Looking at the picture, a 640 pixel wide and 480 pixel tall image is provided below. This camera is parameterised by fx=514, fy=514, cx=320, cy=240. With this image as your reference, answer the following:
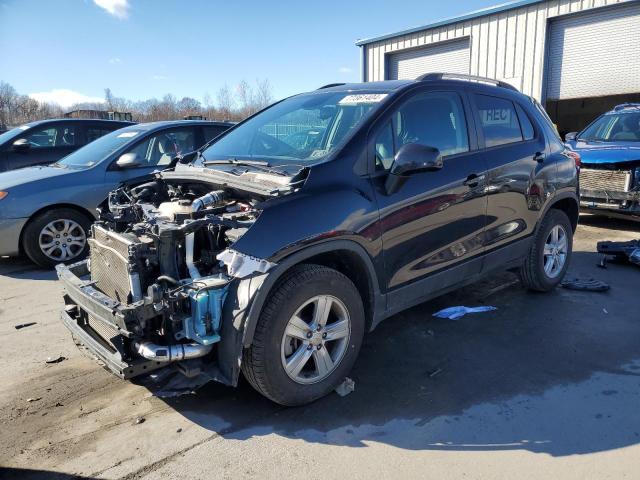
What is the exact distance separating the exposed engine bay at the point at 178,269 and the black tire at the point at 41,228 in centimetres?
337

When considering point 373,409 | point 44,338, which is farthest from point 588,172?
point 44,338

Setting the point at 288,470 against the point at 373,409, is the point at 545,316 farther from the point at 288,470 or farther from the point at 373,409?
the point at 288,470

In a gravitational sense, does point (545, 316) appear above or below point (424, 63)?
below

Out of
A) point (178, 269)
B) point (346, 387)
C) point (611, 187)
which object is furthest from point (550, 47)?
point (178, 269)

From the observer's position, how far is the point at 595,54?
47.9 feet

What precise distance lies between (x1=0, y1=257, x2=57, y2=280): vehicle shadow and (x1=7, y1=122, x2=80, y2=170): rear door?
2.29 m

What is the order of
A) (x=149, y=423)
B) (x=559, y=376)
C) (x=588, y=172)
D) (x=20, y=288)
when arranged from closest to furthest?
(x=149, y=423) → (x=559, y=376) → (x=20, y=288) → (x=588, y=172)

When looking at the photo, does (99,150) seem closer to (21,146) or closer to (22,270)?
(22,270)

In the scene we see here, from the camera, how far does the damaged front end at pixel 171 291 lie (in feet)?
8.98

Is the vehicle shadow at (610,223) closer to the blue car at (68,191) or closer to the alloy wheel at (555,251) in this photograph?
the alloy wheel at (555,251)

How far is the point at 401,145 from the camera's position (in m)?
3.60

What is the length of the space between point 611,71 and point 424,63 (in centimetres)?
603

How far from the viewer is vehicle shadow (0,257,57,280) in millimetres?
6035

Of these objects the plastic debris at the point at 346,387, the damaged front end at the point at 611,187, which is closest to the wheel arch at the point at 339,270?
the plastic debris at the point at 346,387
